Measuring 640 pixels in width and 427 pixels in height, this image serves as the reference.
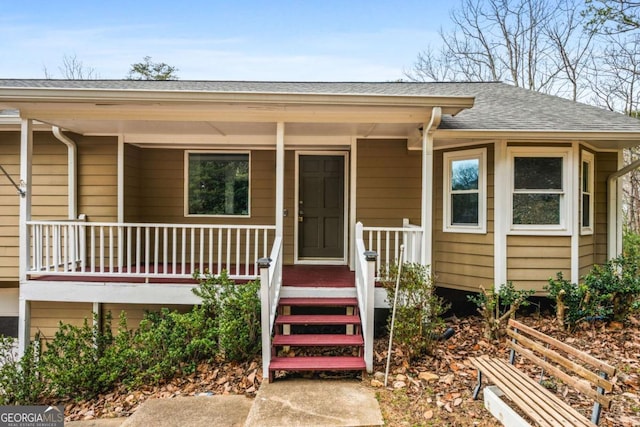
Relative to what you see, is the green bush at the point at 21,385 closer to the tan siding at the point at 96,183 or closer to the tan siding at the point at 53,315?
the tan siding at the point at 53,315

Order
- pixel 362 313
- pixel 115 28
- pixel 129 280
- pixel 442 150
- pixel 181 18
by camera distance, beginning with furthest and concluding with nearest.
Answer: pixel 115 28 → pixel 181 18 → pixel 442 150 → pixel 129 280 → pixel 362 313

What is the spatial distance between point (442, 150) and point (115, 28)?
1579 centimetres

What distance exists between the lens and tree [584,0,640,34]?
340 inches

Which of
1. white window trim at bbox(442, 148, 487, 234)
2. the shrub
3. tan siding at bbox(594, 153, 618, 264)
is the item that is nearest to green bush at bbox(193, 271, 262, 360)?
the shrub

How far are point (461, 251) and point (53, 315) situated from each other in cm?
669

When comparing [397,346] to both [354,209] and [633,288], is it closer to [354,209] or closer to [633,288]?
[354,209]

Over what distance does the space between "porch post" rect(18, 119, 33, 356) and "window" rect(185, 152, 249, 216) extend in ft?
7.89

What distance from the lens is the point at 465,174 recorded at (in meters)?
5.56

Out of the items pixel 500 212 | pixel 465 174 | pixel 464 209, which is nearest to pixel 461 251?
pixel 464 209

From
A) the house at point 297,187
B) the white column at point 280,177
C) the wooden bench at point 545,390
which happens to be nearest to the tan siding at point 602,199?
the house at point 297,187

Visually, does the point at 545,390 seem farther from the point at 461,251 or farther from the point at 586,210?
the point at 586,210

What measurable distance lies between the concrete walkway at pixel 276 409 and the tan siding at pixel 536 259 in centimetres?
296

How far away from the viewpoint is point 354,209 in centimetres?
616

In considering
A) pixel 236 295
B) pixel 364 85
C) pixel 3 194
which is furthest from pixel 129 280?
pixel 364 85
